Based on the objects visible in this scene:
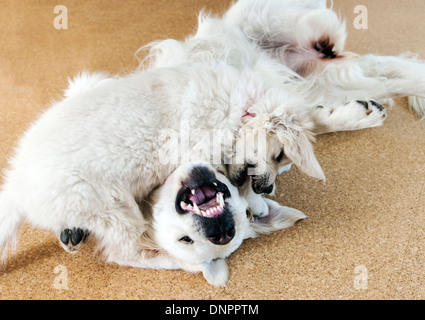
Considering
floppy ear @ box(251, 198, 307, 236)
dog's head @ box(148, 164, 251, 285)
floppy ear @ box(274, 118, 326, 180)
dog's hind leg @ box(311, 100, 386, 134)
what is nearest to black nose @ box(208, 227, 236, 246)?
dog's head @ box(148, 164, 251, 285)

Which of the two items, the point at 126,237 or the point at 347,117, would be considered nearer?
the point at 126,237

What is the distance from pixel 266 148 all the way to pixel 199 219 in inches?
13.4

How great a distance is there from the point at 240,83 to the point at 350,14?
153 cm

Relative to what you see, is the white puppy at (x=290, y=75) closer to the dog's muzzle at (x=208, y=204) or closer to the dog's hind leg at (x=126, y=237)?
the dog's muzzle at (x=208, y=204)

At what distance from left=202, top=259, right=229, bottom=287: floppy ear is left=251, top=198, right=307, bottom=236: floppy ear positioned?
0.19 m

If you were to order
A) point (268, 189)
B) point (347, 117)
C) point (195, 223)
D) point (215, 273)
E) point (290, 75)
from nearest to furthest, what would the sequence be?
point (195, 223) < point (215, 273) < point (268, 189) < point (347, 117) < point (290, 75)

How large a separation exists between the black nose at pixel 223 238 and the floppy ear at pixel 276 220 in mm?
222

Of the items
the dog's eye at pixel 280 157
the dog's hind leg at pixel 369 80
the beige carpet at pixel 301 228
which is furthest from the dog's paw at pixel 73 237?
the dog's hind leg at pixel 369 80

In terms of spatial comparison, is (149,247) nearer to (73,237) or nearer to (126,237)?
(126,237)

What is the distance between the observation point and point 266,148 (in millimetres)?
1360

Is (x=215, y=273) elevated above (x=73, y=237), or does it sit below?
below

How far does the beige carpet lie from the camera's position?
1.30m

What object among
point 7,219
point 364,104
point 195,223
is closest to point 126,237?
point 195,223

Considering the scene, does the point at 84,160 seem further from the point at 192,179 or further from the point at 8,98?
the point at 8,98
